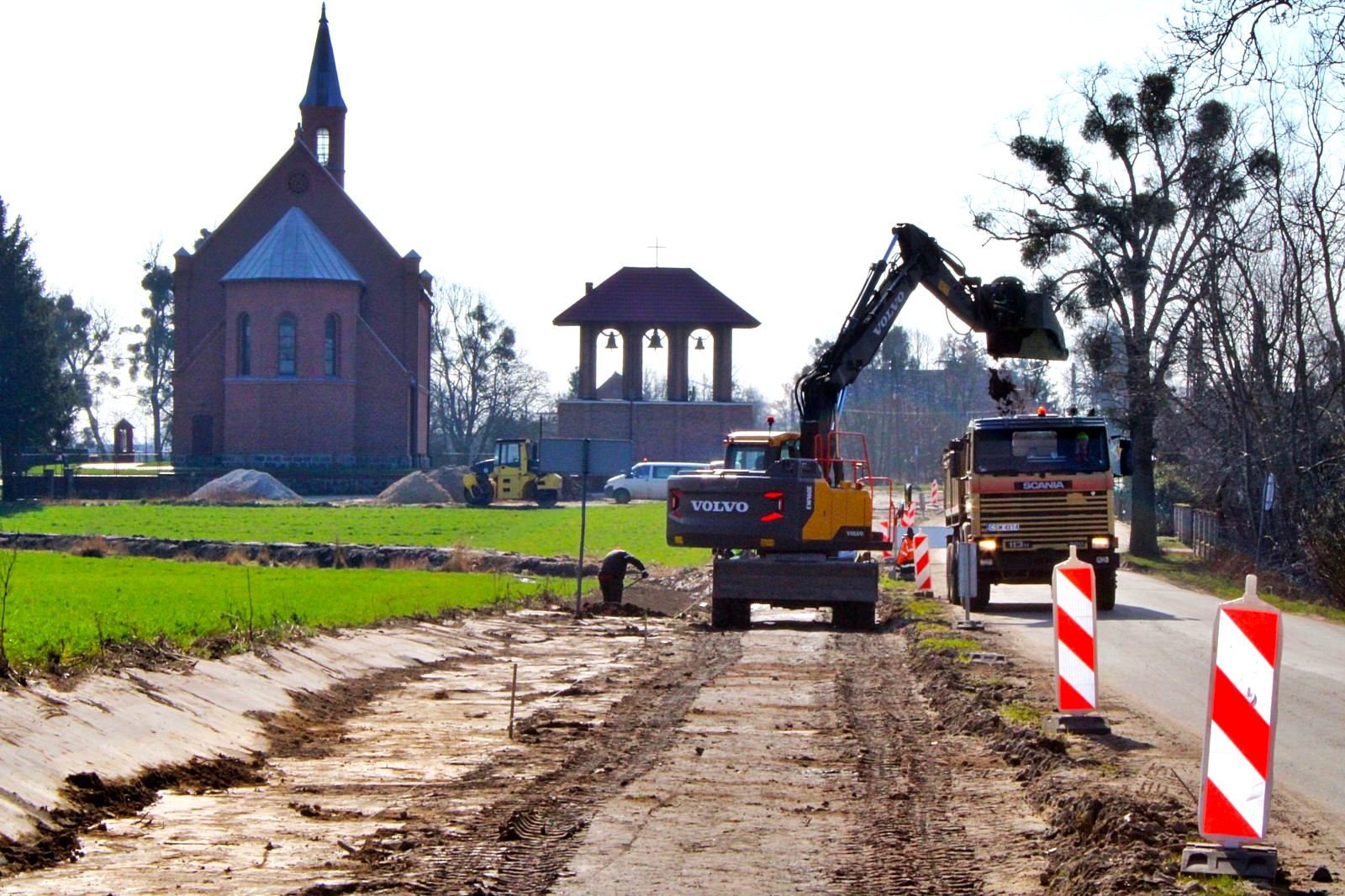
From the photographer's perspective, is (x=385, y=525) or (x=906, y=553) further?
(x=385, y=525)

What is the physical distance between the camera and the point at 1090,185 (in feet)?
126

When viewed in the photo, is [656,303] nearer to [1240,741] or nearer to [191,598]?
[191,598]

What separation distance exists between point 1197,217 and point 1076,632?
29.7 m

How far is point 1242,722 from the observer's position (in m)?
6.32

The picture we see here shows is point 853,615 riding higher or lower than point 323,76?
lower

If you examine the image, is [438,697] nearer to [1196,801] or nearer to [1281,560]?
[1196,801]

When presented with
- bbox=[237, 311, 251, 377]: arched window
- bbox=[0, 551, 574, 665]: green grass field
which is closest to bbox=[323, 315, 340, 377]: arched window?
bbox=[237, 311, 251, 377]: arched window

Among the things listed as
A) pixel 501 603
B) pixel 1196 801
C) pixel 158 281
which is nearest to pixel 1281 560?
pixel 501 603

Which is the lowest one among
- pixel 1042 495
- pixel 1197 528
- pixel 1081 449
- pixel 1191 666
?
pixel 1191 666

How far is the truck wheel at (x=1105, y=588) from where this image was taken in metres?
21.7

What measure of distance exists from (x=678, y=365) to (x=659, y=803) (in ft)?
225

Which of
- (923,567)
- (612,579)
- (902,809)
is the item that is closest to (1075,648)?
(902,809)

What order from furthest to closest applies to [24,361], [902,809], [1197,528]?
[24,361], [1197,528], [902,809]

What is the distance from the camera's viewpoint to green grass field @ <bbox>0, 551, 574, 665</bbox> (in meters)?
13.0
